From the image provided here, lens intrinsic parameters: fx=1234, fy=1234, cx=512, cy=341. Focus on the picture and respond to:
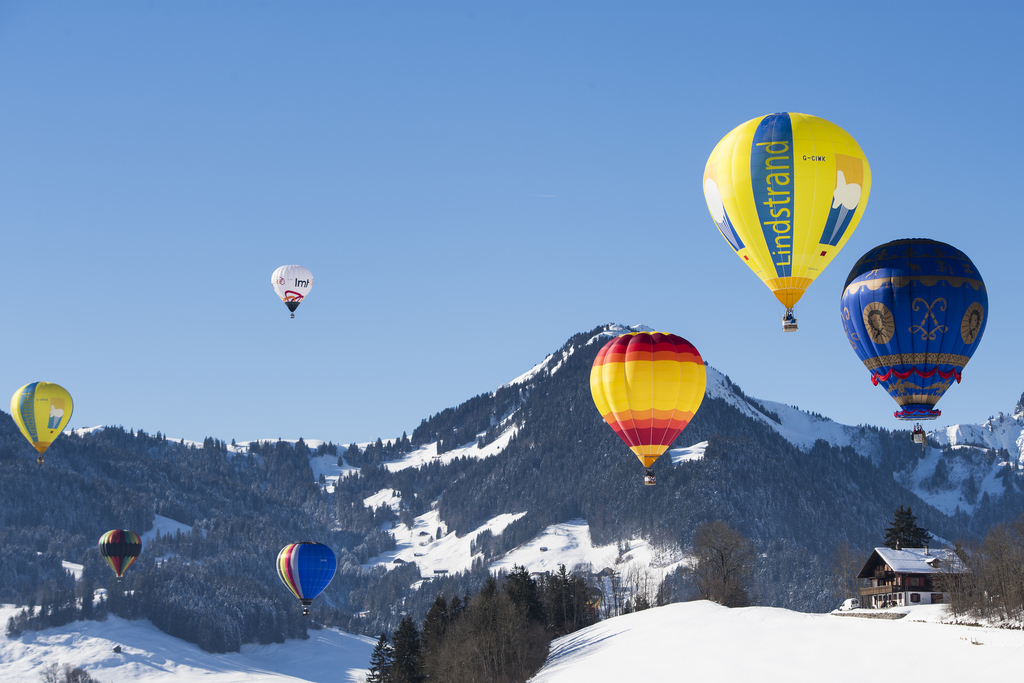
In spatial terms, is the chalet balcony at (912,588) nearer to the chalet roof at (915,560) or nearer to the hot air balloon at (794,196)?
the chalet roof at (915,560)

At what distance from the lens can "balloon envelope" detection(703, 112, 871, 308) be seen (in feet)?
178

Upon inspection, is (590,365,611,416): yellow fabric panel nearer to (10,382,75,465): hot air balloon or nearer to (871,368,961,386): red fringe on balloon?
(871,368,961,386): red fringe on balloon

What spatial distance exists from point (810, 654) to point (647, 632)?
24657 millimetres

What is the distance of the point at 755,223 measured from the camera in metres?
54.8

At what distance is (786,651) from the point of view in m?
73.2

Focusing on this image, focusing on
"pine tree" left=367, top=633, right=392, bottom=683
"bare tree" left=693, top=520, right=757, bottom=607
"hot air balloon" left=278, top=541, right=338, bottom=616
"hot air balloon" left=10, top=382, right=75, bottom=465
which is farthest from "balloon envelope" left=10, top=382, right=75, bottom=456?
"bare tree" left=693, top=520, right=757, bottom=607

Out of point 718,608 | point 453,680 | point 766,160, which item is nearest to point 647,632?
point 718,608

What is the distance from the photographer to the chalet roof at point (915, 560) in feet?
348

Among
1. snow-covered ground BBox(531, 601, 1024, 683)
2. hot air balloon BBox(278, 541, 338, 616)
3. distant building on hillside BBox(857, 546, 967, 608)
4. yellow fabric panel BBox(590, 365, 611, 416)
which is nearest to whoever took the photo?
snow-covered ground BBox(531, 601, 1024, 683)

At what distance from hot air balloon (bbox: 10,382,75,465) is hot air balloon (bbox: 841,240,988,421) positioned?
83.0 metres

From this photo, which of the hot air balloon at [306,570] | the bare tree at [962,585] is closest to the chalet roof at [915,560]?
the bare tree at [962,585]

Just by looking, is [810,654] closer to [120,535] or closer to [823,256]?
[823,256]

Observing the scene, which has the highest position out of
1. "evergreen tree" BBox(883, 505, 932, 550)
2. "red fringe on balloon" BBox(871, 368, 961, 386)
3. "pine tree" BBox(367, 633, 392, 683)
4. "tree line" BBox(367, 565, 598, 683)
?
"red fringe on balloon" BBox(871, 368, 961, 386)

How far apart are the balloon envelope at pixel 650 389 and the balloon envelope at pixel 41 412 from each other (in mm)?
66494
